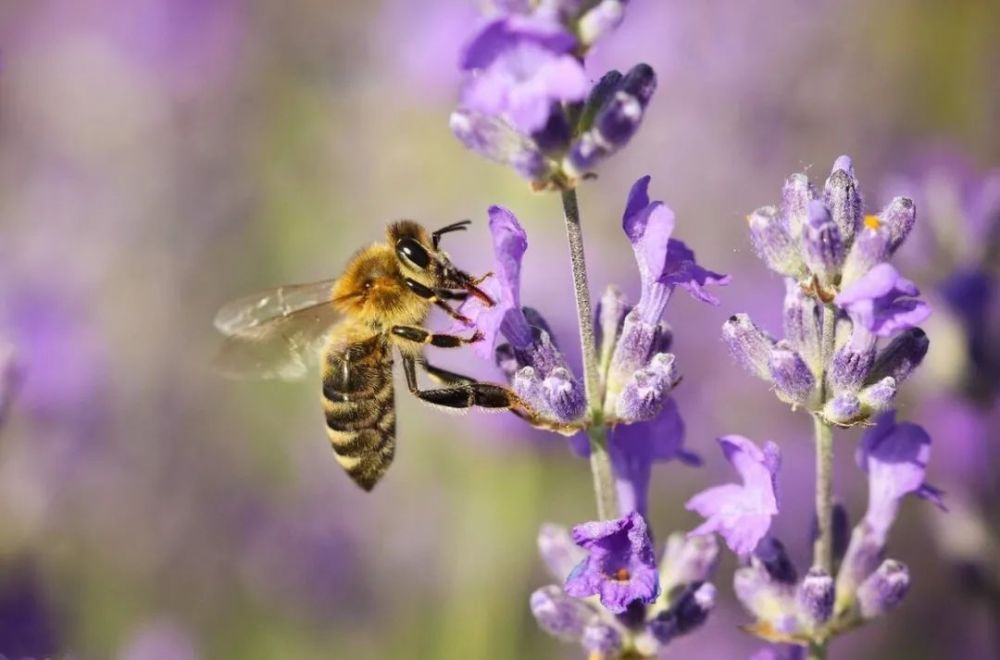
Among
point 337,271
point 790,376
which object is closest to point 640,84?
point 790,376

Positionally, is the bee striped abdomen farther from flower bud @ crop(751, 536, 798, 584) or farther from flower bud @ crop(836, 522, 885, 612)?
flower bud @ crop(836, 522, 885, 612)

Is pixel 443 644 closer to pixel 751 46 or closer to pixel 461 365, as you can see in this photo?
pixel 461 365

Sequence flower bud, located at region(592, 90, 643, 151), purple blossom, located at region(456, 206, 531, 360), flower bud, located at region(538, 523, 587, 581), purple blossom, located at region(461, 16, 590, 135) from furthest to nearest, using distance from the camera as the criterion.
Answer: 1. flower bud, located at region(538, 523, 587, 581)
2. purple blossom, located at region(456, 206, 531, 360)
3. flower bud, located at region(592, 90, 643, 151)
4. purple blossom, located at region(461, 16, 590, 135)

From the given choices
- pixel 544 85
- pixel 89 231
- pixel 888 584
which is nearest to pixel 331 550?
pixel 89 231

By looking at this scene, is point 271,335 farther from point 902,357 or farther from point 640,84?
point 902,357

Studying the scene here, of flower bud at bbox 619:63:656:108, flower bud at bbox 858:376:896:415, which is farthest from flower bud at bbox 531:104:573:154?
flower bud at bbox 858:376:896:415

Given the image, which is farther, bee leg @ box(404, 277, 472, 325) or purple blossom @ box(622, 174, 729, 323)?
bee leg @ box(404, 277, 472, 325)

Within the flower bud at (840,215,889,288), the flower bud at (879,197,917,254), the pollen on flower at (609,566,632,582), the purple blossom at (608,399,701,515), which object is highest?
the flower bud at (879,197,917,254)

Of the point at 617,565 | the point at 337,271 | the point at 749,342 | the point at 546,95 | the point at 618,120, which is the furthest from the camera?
the point at 337,271
